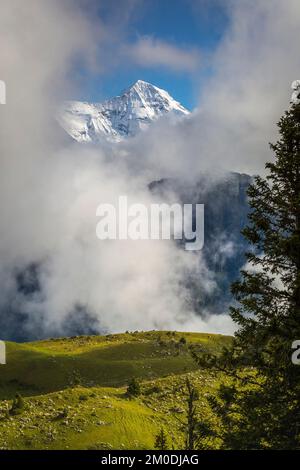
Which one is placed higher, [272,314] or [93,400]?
[272,314]

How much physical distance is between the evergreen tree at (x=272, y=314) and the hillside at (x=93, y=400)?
2054 cm

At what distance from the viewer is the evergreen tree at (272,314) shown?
17.3 metres

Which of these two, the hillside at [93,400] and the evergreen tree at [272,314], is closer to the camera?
the evergreen tree at [272,314]

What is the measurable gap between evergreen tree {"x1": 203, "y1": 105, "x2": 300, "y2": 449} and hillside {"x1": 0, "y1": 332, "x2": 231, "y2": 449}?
67.4 feet

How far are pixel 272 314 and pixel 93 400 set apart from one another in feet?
108

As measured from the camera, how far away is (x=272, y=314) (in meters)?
18.1

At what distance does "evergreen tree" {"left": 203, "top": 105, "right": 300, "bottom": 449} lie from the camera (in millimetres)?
17297

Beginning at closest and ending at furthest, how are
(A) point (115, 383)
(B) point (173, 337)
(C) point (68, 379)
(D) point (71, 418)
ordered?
(D) point (71, 418) → (A) point (115, 383) → (C) point (68, 379) → (B) point (173, 337)

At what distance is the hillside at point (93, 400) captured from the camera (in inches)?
1522

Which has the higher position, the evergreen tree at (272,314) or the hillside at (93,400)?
the evergreen tree at (272,314)
